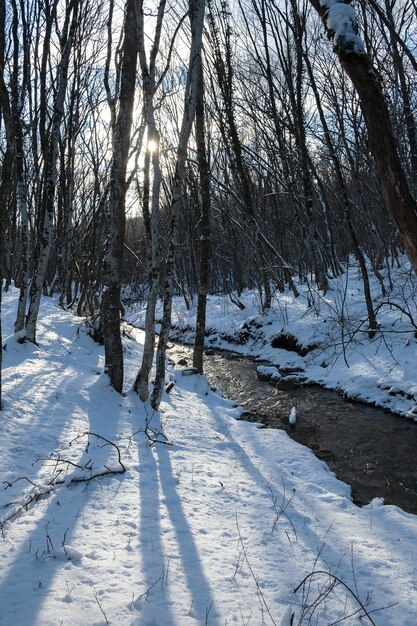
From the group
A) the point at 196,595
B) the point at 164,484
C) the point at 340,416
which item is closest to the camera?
the point at 196,595

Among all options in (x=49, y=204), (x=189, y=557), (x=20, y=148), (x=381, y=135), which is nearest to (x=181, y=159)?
(x=49, y=204)

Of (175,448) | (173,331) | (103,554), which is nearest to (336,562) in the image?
(103,554)

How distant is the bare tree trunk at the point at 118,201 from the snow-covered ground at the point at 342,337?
3.54 meters

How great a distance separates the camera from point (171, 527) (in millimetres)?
3289

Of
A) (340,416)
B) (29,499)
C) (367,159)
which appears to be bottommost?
(340,416)

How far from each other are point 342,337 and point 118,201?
426cm

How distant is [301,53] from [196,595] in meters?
12.5

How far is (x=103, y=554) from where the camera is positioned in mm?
2777

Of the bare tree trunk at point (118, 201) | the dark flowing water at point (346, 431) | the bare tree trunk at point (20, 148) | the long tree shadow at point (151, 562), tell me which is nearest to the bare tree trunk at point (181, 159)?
the bare tree trunk at point (118, 201)

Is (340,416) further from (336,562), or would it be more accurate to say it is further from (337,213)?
(337,213)

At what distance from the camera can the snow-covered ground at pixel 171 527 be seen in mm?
2449

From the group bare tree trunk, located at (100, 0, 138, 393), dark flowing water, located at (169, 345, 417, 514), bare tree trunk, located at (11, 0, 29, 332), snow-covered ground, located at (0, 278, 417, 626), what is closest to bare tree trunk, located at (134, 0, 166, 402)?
bare tree trunk, located at (100, 0, 138, 393)

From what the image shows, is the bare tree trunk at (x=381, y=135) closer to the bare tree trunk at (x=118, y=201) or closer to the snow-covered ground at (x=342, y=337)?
the snow-covered ground at (x=342, y=337)

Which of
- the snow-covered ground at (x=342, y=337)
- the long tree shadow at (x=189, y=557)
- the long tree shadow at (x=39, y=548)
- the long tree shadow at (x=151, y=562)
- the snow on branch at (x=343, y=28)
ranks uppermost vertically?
the snow on branch at (x=343, y=28)
